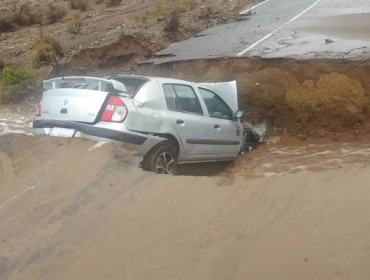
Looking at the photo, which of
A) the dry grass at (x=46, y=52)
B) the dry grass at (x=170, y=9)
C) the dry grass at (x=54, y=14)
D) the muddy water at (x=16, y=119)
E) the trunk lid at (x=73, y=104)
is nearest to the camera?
the trunk lid at (x=73, y=104)

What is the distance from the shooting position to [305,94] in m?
11.3

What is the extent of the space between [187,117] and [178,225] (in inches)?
126

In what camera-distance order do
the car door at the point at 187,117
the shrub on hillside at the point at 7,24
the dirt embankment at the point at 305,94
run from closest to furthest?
the car door at the point at 187,117, the dirt embankment at the point at 305,94, the shrub on hillside at the point at 7,24

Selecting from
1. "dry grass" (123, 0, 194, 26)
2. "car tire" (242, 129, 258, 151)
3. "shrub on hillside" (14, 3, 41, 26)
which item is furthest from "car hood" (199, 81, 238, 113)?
"shrub on hillside" (14, 3, 41, 26)

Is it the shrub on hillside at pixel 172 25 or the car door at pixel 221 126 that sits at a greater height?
the shrub on hillside at pixel 172 25

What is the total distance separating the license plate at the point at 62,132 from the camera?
7.42 metres

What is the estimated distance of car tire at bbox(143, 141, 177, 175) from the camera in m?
A: 7.15

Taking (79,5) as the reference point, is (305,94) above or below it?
below

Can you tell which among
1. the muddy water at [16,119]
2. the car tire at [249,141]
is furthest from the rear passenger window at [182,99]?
the muddy water at [16,119]

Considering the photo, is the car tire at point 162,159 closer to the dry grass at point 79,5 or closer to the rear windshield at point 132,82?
the rear windshield at point 132,82

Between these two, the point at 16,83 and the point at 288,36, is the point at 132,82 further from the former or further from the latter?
the point at 288,36

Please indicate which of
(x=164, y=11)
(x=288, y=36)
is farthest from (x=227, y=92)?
(x=164, y=11)

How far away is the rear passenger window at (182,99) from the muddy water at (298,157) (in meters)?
1.27

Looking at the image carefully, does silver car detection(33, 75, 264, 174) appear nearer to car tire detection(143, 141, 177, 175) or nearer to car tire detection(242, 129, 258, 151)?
car tire detection(143, 141, 177, 175)
